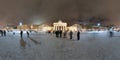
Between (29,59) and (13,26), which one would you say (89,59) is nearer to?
(29,59)

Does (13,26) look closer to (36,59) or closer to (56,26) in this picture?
(56,26)

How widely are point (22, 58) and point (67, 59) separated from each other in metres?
2.31

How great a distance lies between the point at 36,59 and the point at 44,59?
0.40 meters

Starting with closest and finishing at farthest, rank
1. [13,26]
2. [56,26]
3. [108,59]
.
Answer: [108,59] < [56,26] < [13,26]

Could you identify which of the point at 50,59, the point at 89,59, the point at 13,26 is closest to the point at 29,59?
the point at 50,59

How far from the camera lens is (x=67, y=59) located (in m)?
11.2

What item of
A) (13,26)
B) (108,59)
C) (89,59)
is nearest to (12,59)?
(89,59)

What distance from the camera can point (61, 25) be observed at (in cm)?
13450

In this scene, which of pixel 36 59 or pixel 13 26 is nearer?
pixel 36 59

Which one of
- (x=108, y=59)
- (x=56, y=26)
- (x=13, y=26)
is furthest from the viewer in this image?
(x=13, y=26)

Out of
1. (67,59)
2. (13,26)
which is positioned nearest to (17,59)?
(67,59)

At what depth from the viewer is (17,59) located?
1108 cm

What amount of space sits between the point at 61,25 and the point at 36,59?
123495mm

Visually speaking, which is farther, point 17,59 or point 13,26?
point 13,26
